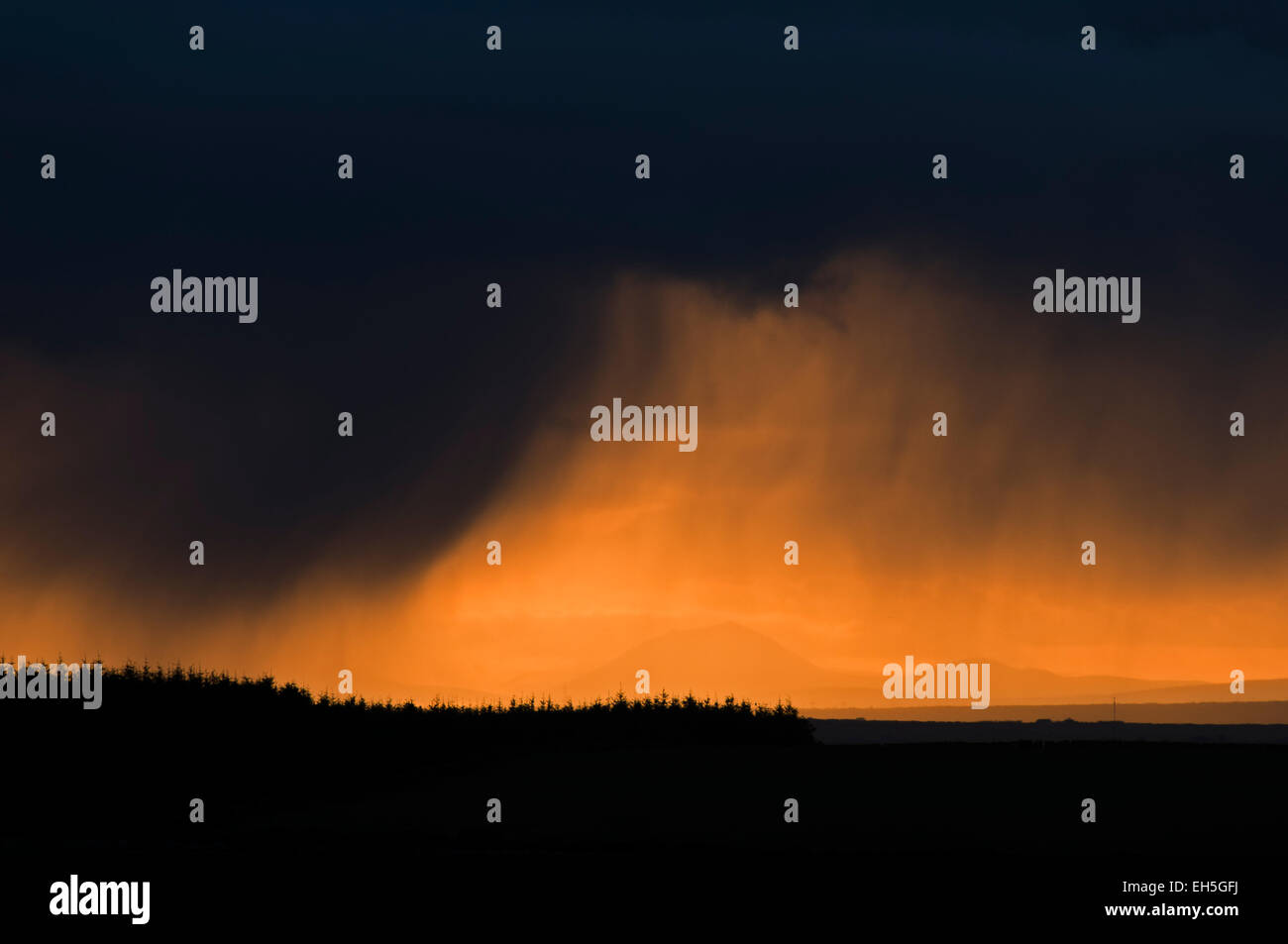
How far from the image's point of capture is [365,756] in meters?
64.8

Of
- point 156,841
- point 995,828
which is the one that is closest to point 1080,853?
point 995,828

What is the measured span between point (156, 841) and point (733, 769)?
19.7 meters

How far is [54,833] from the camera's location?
44.2 metres

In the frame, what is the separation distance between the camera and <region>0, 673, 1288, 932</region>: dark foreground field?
1206 inches

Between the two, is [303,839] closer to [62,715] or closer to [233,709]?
[62,715]

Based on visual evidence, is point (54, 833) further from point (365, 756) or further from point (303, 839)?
point (365, 756)

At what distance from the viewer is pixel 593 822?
140ft

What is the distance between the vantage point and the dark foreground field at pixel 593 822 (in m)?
30.6
